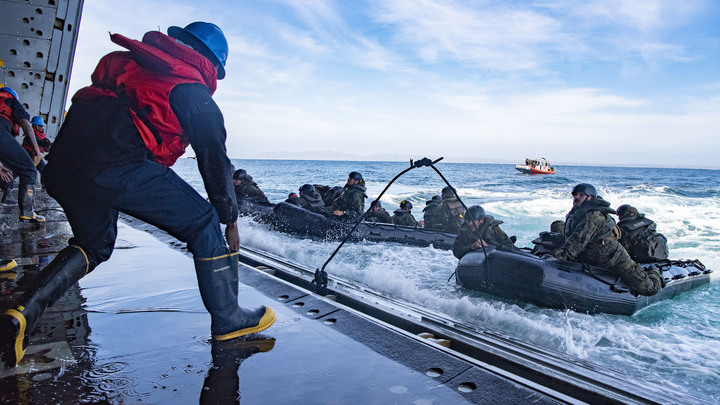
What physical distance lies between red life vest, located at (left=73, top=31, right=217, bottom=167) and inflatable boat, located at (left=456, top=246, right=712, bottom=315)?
4.24 metres

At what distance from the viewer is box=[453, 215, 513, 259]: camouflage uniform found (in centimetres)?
679

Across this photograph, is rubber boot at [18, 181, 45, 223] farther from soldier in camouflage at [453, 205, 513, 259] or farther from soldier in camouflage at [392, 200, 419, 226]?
soldier in camouflage at [392, 200, 419, 226]

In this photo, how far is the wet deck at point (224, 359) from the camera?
195 cm

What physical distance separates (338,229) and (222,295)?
8364mm

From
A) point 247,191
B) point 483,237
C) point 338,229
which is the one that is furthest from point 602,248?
point 247,191

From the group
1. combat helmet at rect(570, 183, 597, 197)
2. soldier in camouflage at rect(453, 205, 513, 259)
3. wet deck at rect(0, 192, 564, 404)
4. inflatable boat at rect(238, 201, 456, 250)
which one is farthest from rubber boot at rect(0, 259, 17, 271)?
inflatable boat at rect(238, 201, 456, 250)

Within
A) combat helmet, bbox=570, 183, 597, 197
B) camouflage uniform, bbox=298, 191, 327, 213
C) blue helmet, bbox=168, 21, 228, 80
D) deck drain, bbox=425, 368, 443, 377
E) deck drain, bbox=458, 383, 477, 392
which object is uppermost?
blue helmet, bbox=168, 21, 228, 80

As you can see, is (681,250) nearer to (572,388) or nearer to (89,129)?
(572,388)

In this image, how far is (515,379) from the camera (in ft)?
6.89

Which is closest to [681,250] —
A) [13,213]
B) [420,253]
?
[420,253]

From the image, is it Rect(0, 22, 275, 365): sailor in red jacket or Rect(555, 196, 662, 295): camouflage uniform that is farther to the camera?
Rect(555, 196, 662, 295): camouflage uniform

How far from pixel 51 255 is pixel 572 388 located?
4922 mm

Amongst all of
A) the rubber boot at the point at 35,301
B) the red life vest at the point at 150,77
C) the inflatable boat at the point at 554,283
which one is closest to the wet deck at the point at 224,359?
the rubber boot at the point at 35,301

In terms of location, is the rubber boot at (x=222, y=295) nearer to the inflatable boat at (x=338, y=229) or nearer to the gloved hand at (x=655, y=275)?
the gloved hand at (x=655, y=275)
